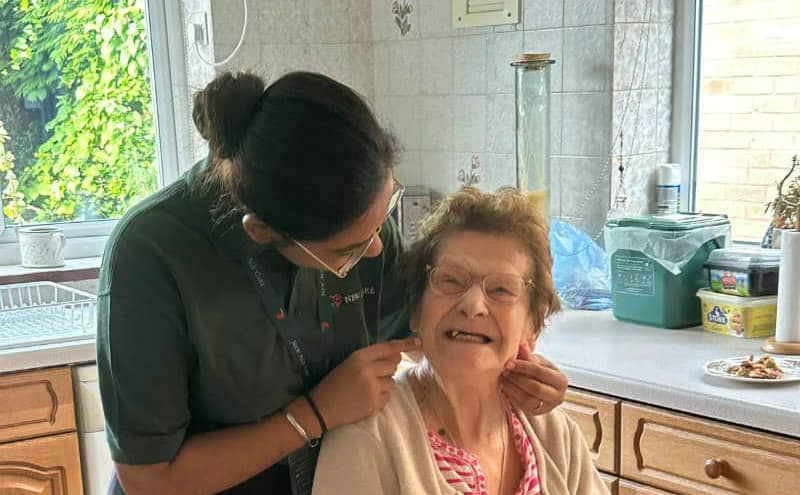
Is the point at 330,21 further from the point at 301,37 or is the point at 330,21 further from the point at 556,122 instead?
the point at 556,122

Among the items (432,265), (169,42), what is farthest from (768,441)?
(169,42)

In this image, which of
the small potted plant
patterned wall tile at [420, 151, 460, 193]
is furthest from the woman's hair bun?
patterned wall tile at [420, 151, 460, 193]

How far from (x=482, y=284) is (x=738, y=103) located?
1.38 m

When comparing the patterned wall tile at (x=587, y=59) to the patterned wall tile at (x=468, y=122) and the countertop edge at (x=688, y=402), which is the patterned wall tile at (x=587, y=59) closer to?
the patterned wall tile at (x=468, y=122)

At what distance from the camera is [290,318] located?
130cm

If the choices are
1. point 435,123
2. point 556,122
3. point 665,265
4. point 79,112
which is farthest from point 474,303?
point 79,112

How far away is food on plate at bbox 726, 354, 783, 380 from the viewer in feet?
5.75

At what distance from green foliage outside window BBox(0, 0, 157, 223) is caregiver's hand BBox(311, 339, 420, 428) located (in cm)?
197

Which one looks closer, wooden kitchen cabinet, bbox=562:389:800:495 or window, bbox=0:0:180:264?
wooden kitchen cabinet, bbox=562:389:800:495

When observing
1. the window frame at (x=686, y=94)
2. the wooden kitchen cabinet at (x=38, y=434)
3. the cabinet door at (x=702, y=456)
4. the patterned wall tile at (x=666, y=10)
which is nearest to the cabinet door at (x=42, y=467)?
the wooden kitchen cabinet at (x=38, y=434)

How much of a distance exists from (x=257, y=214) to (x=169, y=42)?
2090mm

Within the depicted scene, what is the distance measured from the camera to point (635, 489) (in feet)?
6.13

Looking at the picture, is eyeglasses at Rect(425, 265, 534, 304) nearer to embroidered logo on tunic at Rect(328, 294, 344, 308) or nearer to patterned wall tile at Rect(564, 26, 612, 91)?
embroidered logo on tunic at Rect(328, 294, 344, 308)

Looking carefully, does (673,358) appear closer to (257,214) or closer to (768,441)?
(768,441)
